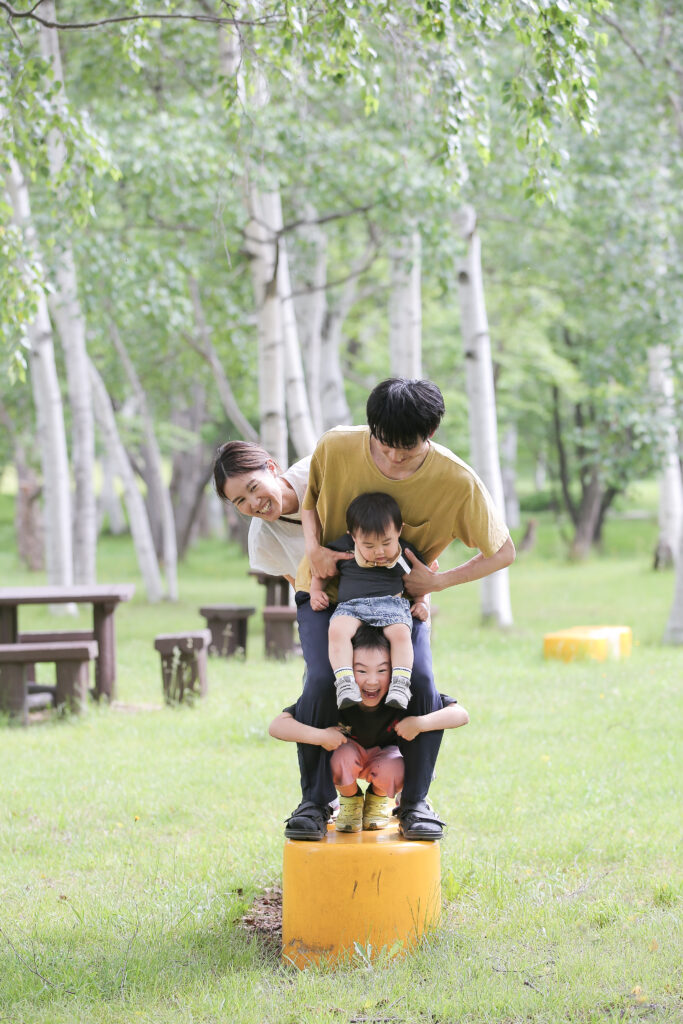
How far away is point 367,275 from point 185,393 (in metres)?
4.83

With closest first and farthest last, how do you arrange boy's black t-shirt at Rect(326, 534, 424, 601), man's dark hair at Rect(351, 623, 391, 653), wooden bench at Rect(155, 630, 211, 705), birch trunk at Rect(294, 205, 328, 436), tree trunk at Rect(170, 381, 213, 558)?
man's dark hair at Rect(351, 623, 391, 653) < boy's black t-shirt at Rect(326, 534, 424, 601) < wooden bench at Rect(155, 630, 211, 705) < birch trunk at Rect(294, 205, 328, 436) < tree trunk at Rect(170, 381, 213, 558)

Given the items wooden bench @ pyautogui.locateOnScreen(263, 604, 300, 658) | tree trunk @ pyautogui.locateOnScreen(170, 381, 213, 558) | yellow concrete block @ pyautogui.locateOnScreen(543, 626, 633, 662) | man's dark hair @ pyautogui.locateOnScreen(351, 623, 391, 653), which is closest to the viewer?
man's dark hair @ pyautogui.locateOnScreen(351, 623, 391, 653)

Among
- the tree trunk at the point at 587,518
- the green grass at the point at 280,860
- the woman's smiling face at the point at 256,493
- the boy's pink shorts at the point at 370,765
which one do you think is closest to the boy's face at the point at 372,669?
the boy's pink shorts at the point at 370,765

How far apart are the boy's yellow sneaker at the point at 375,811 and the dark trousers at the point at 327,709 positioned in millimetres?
137

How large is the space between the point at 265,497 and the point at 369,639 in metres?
0.72

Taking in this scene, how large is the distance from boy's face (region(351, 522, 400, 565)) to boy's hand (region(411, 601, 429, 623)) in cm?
30

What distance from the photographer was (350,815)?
400 centimetres

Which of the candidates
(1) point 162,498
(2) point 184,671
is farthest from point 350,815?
(1) point 162,498

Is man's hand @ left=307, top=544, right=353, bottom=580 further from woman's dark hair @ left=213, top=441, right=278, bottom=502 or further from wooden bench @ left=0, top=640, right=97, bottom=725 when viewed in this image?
wooden bench @ left=0, top=640, right=97, bottom=725

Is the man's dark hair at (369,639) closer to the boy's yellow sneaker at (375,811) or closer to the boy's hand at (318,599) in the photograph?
the boy's hand at (318,599)

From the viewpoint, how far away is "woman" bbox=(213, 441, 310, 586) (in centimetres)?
410

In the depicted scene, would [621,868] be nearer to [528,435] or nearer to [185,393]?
[185,393]

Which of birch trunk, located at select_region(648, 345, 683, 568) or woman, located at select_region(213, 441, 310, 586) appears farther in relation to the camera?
birch trunk, located at select_region(648, 345, 683, 568)

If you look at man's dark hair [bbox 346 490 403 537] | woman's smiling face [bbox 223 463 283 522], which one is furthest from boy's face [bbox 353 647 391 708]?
woman's smiling face [bbox 223 463 283 522]
